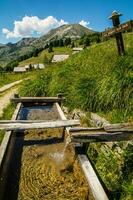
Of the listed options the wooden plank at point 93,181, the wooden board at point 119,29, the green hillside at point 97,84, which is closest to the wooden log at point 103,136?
the wooden plank at point 93,181

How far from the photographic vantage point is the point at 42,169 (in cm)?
750

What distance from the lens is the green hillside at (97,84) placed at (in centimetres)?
1017

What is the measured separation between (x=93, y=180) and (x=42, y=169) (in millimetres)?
2101

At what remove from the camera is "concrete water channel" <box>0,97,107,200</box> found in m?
6.38

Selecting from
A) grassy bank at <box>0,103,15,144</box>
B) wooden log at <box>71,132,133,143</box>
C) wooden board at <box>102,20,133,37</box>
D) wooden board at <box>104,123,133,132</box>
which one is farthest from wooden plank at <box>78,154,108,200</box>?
grassy bank at <box>0,103,15,144</box>

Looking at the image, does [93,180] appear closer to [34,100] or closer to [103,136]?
[103,136]

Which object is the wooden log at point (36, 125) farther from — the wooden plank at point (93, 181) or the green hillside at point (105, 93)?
the wooden plank at point (93, 181)

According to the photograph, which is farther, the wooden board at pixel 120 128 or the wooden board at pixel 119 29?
the wooden board at pixel 119 29

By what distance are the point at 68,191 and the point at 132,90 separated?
14.6ft

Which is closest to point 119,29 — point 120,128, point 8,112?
point 8,112

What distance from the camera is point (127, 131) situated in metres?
6.41

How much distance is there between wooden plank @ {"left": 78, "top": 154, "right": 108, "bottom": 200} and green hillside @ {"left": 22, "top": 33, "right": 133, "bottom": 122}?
3.16 m

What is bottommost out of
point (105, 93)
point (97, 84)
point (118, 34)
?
point (105, 93)

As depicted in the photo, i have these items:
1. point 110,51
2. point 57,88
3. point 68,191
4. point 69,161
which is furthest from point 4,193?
point 110,51
